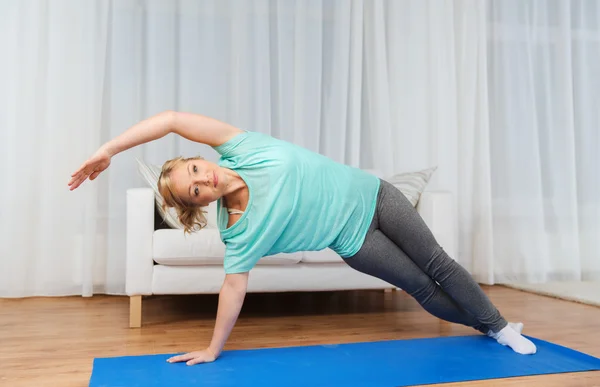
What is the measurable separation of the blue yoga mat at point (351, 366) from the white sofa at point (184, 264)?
58 centimetres

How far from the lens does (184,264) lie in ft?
8.57

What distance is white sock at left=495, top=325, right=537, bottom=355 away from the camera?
2113 millimetres

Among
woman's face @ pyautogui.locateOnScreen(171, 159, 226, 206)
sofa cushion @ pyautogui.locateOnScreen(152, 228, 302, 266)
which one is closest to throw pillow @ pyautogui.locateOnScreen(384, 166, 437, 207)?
sofa cushion @ pyautogui.locateOnScreen(152, 228, 302, 266)

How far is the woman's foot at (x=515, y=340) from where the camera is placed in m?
2.11

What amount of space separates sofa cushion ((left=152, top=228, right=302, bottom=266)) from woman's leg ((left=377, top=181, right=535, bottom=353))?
2.72 ft

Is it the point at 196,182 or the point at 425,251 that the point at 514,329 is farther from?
the point at 196,182

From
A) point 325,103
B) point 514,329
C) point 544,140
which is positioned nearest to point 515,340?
point 514,329

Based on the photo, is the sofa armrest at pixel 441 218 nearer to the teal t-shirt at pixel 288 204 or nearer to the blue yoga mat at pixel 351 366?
the blue yoga mat at pixel 351 366

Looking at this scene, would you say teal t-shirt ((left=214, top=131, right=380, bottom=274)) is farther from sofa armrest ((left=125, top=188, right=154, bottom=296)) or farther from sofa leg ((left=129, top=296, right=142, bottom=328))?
sofa leg ((left=129, top=296, right=142, bottom=328))

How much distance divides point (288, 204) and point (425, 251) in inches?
22.4

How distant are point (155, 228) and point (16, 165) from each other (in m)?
1.11

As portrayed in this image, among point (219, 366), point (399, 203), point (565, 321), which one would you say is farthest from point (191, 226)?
point (565, 321)

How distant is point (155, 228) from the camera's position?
288 cm

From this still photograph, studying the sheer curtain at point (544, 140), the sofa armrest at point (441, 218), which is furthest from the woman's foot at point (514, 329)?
the sheer curtain at point (544, 140)
